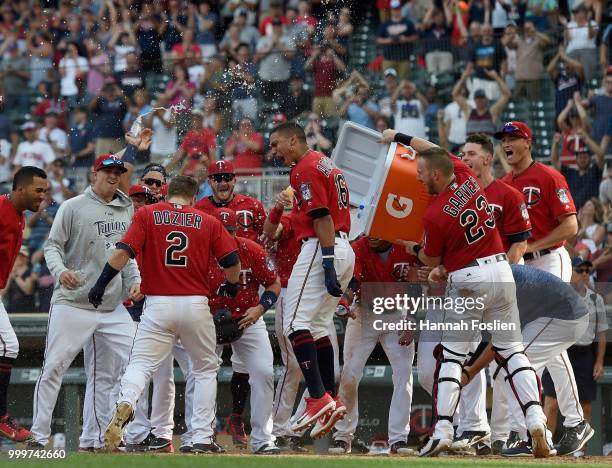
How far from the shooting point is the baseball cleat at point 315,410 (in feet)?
27.2

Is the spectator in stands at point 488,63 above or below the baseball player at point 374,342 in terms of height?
above

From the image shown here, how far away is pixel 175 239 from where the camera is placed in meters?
8.51

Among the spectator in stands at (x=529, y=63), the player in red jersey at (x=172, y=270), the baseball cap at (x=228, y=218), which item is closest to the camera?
the player in red jersey at (x=172, y=270)

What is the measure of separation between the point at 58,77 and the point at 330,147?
425 centimetres

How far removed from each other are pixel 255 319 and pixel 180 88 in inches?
240

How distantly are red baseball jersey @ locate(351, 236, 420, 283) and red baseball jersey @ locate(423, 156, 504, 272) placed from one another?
1436 millimetres

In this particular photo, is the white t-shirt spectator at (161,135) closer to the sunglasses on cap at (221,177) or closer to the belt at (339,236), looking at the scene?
the sunglasses on cap at (221,177)

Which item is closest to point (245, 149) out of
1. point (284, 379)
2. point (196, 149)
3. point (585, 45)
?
point (196, 149)

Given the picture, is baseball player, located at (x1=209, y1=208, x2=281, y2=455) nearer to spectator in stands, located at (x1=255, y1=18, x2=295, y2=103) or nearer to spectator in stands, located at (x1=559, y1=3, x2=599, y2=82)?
spectator in stands, located at (x1=255, y1=18, x2=295, y2=103)

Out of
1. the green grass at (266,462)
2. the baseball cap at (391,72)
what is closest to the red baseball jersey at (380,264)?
the green grass at (266,462)

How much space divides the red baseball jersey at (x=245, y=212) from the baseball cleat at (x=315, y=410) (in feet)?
6.52

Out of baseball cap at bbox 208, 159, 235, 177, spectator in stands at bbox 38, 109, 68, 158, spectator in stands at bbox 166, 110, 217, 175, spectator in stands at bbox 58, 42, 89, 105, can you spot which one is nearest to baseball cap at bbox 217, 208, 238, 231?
baseball cap at bbox 208, 159, 235, 177

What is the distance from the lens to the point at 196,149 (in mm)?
13648

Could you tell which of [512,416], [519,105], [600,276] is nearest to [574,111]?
[519,105]
